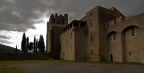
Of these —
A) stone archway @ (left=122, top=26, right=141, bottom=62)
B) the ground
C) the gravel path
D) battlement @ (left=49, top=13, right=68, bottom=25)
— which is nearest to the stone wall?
battlement @ (left=49, top=13, right=68, bottom=25)

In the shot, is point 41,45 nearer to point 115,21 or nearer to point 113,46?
point 113,46

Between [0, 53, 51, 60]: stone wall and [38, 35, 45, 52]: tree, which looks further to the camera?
[38, 35, 45, 52]: tree

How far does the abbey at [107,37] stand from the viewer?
85.7ft

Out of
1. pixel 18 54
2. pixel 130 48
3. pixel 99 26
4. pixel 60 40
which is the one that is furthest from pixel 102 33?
pixel 18 54

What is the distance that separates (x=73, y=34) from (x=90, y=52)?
539cm

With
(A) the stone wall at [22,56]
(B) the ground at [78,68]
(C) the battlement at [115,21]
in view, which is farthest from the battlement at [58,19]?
(B) the ground at [78,68]

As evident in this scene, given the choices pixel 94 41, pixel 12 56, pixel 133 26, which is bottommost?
pixel 12 56

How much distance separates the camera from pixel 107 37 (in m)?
33.2

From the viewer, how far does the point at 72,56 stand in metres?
37.2

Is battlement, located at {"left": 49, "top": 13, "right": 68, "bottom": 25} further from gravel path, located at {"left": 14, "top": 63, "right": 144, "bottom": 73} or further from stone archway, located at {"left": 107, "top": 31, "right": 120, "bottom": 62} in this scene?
gravel path, located at {"left": 14, "top": 63, "right": 144, "bottom": 73}

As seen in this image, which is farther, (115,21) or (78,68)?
(115,21)

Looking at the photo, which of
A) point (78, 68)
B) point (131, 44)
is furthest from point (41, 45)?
point (78, 68)

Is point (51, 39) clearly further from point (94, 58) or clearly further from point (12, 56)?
point (94, 58)

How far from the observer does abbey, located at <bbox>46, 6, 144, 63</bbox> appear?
1028 inches
